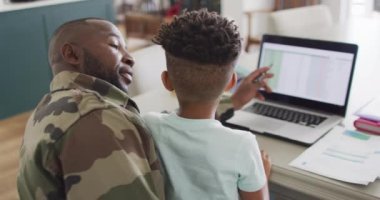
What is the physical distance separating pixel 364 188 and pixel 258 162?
0.29m

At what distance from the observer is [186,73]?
906 mm

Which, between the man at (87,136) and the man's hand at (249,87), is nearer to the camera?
the man at (87,136)

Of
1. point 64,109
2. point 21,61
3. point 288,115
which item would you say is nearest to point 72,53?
point 64,109

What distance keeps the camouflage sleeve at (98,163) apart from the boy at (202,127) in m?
0.14

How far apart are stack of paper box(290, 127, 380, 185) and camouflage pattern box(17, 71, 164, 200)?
1.47 feet

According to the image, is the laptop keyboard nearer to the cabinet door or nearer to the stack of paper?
the stack of paper

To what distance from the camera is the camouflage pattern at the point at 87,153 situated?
80cm

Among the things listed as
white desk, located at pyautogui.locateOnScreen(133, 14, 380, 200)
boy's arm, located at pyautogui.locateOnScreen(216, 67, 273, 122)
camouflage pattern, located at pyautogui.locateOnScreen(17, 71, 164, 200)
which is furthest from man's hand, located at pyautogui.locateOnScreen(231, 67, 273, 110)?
camouflage pattern, located at pyautogui.locateOnScreen(17, 71, 164, 200)

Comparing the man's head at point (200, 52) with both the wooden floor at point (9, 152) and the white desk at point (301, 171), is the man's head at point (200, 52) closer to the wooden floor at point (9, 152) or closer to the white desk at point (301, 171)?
the white desk at point (301, 171)

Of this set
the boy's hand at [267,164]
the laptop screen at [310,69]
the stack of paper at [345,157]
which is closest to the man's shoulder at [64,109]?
the boy's hand at [267,164]

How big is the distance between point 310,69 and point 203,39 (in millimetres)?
695

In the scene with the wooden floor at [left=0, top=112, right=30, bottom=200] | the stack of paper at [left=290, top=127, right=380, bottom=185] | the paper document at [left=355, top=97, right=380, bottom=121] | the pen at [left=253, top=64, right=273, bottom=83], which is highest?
the pen at [left=253, top=64, right=273, bottom=83]

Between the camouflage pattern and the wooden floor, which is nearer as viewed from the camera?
the camouflage pattern

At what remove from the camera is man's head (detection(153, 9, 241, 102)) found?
88 cm
